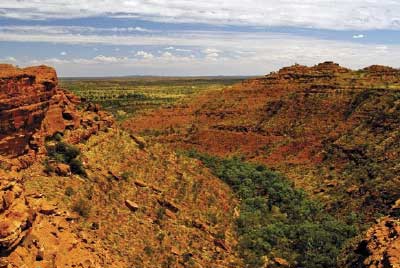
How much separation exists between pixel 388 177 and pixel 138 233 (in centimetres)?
2165

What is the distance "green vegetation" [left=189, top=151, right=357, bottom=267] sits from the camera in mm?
25844

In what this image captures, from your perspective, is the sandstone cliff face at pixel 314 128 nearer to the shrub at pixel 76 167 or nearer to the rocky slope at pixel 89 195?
the rocky slope at pixel 89 195

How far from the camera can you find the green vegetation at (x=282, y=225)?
2584 cm

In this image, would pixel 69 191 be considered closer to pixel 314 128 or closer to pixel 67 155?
→ pixel 67 155

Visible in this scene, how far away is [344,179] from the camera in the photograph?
40562 millimetres

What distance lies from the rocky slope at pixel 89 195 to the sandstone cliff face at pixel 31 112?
5 cm

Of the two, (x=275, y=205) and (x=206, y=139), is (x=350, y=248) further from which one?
(x=206, y=139)

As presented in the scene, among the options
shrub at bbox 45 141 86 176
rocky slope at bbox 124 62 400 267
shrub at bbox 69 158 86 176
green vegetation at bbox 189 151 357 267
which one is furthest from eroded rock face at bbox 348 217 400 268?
shrub at bbox 45 141 86 176

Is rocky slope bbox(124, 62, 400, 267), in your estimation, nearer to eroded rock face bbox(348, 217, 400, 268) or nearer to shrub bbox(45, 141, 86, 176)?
eroded rock face bbox(348, 217, 400, 268)

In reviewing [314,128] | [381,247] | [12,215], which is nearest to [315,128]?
[314,128]

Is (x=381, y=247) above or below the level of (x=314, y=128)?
below

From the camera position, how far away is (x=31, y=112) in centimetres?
2398

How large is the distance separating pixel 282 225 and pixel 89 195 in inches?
515

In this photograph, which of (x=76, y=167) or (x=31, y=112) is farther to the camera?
(x=76, y=167)
